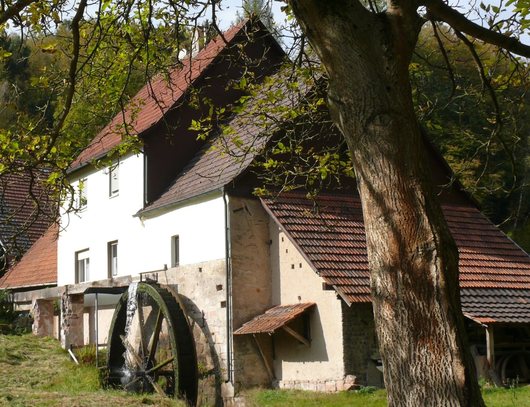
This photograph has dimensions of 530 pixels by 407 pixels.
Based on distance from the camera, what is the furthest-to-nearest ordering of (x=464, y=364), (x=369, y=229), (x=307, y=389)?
(x=307, y=389), (x=369, y=229), (x=464, y=364)

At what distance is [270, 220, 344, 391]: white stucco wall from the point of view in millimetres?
13453

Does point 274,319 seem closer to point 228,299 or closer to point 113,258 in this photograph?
point 228,299

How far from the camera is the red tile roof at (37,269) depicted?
23.3 meters

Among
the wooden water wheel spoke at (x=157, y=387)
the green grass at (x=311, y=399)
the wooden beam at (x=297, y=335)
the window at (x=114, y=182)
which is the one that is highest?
the window at (x=114, y=182)

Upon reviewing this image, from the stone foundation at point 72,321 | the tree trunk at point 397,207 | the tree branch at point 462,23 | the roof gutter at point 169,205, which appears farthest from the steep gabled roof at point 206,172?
the tree trunk at point 397,207

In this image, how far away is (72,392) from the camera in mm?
14906

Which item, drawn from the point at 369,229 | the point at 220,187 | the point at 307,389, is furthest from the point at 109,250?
the point at 369,229

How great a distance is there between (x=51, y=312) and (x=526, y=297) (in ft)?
43.6

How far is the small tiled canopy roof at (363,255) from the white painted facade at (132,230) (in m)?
1.69

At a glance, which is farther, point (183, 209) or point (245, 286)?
point (183, 209)

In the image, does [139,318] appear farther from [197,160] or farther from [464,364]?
[464,364]

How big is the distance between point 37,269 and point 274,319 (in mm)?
12600

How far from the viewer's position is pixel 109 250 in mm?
19484

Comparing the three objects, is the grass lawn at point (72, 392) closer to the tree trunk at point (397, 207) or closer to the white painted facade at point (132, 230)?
the white painted facade at point (132, 230)
